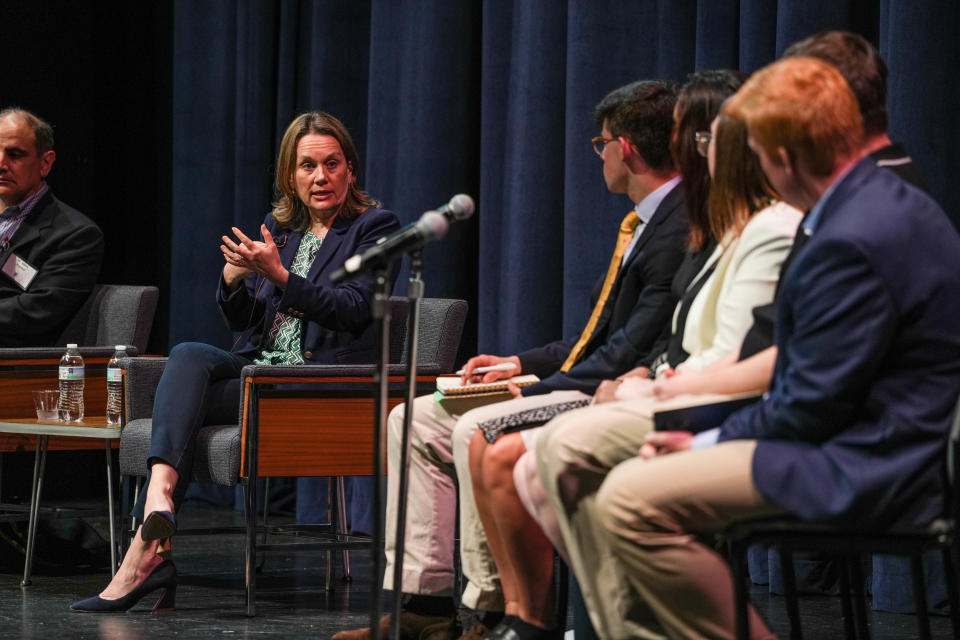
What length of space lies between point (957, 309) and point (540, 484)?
905mm

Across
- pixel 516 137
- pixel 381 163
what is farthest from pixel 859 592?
pixel 381 163

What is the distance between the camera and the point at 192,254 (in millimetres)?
6008

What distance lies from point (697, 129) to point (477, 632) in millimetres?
1146

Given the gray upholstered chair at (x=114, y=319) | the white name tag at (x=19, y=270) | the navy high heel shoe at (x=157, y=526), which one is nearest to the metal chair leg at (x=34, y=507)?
the gray upholstered chair at (x=114, y=319)

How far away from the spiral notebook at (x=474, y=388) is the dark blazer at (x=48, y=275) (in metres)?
2.01

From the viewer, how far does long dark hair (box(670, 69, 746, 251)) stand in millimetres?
2543

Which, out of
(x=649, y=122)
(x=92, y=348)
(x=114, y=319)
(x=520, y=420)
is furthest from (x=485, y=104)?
(x=520, y=420)

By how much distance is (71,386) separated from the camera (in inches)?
161

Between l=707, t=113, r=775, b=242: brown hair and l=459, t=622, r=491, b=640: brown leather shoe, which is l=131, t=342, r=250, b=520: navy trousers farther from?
l=707, t=113, r=775, b=242: brown hair

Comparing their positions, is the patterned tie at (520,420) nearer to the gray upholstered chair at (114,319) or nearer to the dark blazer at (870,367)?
the dark blazer at (870,367)

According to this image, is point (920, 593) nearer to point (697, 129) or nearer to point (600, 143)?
point (697, 129)

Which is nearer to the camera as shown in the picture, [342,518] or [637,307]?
[637,307]

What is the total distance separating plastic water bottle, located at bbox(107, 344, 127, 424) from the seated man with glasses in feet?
4.00

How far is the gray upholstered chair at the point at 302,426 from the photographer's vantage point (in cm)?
343
